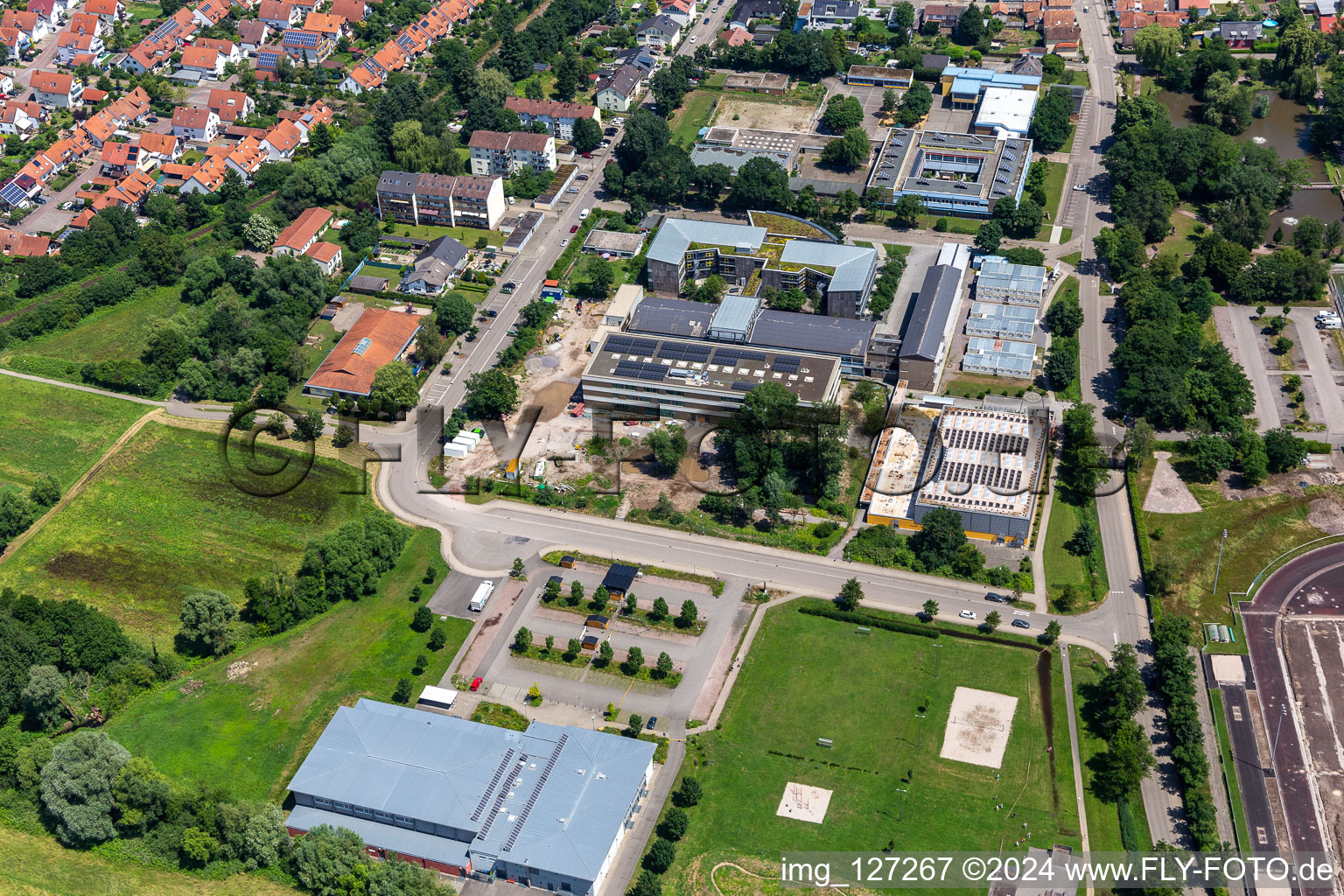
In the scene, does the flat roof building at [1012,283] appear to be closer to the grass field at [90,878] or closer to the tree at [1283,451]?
the tree at [1283,451]

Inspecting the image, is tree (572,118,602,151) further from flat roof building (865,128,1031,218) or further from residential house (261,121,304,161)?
residential house (261,121,304,161)

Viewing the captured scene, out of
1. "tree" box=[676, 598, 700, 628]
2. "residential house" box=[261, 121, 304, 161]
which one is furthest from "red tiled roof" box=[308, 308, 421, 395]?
"tree" box=[676, 598, 700, 628]

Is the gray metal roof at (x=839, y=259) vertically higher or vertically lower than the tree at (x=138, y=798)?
higher

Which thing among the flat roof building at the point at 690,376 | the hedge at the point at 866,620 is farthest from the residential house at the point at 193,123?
the hedge at the point at 866,620

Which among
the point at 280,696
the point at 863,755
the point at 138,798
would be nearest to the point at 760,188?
the point at 863,755

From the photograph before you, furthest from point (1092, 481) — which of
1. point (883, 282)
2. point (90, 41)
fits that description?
point (90, 41)

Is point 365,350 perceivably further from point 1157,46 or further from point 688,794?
point 1157,46
